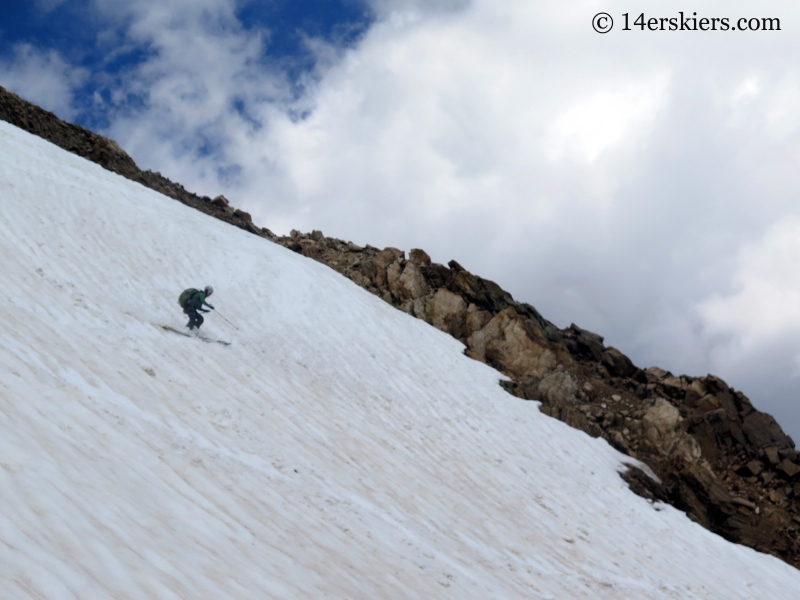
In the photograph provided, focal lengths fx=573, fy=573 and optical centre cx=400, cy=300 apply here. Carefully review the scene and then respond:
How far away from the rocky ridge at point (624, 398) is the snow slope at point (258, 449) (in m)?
1.35

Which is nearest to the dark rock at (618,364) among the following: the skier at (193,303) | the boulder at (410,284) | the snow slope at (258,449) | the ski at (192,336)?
the snow slope at (258,449)

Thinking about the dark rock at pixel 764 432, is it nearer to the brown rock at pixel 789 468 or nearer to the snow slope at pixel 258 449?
the brown rock at pixel 789 468

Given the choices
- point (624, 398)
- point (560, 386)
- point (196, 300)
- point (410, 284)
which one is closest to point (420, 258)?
point (410, 284)

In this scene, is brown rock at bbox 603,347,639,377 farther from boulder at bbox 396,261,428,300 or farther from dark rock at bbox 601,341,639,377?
boulder at bbox 396,261,428,300

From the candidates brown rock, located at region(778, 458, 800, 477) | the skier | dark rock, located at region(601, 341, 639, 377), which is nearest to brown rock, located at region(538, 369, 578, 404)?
dark rock, located at region(601, 341, 639, 377)

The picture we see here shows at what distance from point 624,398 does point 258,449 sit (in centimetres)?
1644

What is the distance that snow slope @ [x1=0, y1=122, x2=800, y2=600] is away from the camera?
5680 millimetres

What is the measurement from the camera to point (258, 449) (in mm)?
9945

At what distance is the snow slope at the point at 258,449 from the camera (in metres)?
5.68

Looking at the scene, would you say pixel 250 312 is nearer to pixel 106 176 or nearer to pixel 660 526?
pixel 106 176

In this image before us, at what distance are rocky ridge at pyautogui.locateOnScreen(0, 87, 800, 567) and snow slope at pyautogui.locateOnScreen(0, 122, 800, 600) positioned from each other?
4.42 feet

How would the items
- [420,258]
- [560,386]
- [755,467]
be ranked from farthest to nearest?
[420,258] < [560,386] < [755,467]

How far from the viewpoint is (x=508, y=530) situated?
12.1 meters

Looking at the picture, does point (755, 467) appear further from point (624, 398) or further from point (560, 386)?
point (560, 386)
